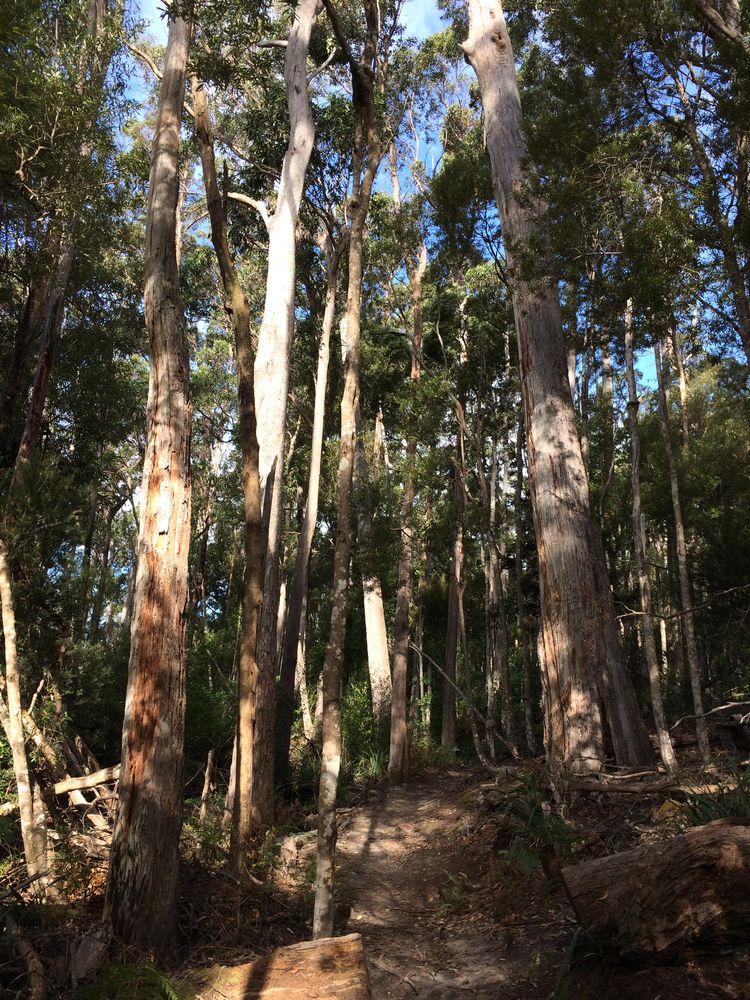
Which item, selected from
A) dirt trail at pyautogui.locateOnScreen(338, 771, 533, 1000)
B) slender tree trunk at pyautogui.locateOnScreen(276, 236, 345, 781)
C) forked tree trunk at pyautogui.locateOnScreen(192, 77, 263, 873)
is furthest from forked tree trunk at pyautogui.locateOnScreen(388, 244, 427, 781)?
forked tree trunk at pyautogui.locateOnScreen(192, 77, 263, 873)

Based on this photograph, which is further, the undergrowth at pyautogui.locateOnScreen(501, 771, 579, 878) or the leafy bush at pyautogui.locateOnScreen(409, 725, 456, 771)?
the leafy bush at pyautogui.locateOnScreen(409, 725, 456, 771)

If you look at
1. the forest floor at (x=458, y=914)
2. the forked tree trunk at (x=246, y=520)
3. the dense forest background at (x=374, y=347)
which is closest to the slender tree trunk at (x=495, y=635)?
the dense forest background at (x=374, y=347)

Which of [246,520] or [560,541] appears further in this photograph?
[560,541]

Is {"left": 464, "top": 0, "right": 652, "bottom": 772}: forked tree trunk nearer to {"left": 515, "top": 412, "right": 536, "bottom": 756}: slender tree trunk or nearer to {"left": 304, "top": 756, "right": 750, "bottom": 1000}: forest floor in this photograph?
{"left": 304, "top": 756, "right": 750, "bottom": 1000}: forest floor

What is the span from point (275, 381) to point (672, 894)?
742 cm

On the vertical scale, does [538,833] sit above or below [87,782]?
below

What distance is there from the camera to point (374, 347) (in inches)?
655

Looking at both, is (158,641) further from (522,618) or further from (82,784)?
(522,618)

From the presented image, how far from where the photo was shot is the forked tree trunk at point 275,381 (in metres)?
8.27

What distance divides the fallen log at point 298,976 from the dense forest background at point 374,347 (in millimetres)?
1350

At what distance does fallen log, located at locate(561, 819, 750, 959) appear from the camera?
11.0 ft

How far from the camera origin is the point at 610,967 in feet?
11.7

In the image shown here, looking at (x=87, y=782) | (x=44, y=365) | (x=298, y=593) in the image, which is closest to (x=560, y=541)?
(x=87, y=782)

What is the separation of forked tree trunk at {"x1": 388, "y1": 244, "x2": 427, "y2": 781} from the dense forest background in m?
0.08
